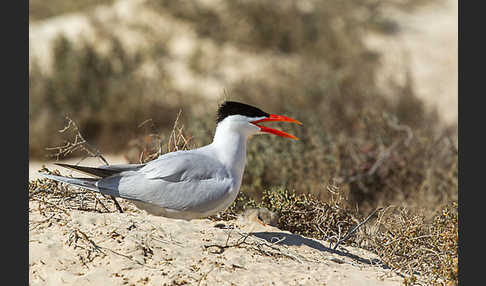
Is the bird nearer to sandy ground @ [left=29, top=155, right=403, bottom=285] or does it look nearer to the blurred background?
sandy ground @ [left=29, top=155, right=403, bottom=285]

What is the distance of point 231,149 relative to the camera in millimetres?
3945

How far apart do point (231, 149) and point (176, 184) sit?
1.54ft

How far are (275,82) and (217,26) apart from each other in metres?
2.44

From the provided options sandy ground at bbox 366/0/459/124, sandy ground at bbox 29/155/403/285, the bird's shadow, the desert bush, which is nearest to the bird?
sandy ground at bbox 29/155/403/285

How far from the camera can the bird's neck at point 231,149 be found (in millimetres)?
3904

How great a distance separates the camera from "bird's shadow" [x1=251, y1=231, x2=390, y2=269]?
393 cm

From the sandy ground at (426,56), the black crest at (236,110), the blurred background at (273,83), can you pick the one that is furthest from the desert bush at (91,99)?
the black crest at (236,110)

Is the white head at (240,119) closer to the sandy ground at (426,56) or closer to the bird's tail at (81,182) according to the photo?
the bird's tail at (81,182)

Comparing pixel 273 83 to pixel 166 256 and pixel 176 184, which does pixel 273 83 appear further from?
pixel 166 256

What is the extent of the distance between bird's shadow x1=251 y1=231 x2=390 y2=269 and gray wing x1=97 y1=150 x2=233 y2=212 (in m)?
0.50

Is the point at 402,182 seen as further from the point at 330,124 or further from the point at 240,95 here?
the point at 240,95

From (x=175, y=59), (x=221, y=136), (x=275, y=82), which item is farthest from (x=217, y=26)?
(x=221, y=136)

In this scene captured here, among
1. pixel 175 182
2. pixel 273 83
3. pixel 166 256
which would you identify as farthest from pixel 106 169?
pixel 273 83

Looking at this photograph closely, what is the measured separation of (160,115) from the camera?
1028cm
